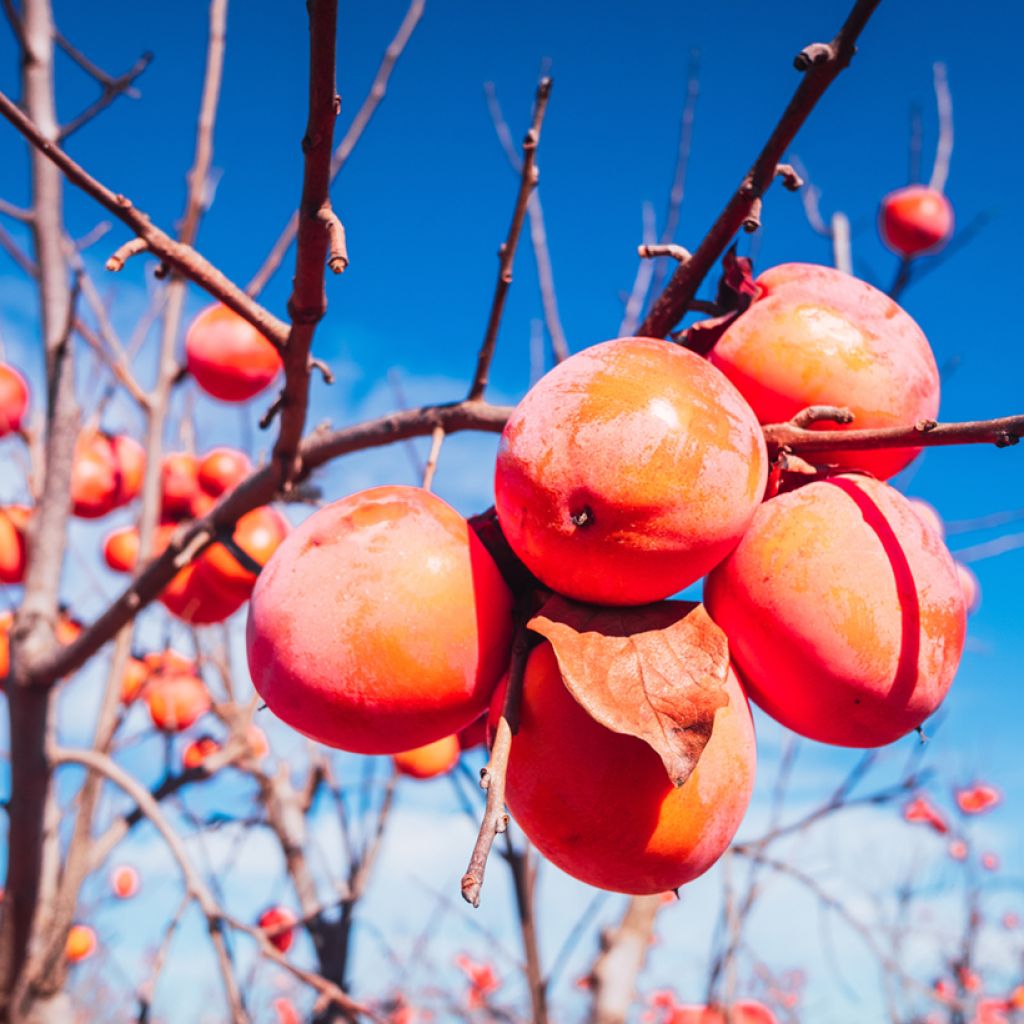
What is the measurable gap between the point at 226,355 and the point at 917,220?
9.60 ft

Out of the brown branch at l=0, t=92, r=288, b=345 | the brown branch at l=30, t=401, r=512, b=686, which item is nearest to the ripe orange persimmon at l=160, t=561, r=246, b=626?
the brown branch at l=30, t=401, r=512, b=686

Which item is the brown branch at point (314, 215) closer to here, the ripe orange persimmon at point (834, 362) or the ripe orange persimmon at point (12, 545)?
the ripe orange persimmon at point (834, 362)

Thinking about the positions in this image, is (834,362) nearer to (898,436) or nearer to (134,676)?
(898,436)

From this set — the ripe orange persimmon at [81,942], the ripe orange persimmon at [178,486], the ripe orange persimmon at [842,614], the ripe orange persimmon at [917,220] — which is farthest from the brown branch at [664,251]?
the ripe orange persimmon at [81,942]

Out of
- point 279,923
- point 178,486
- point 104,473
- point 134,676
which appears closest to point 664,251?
point 178,486

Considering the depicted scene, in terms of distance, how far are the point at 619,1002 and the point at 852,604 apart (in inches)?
74.8

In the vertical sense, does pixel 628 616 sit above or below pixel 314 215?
below

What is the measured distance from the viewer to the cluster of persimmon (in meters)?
0.76

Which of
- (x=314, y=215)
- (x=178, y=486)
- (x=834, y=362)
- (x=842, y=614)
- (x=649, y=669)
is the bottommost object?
(x=649, y=669)

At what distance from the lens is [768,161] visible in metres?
0.89

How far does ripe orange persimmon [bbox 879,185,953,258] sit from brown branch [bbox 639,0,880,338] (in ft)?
11.4

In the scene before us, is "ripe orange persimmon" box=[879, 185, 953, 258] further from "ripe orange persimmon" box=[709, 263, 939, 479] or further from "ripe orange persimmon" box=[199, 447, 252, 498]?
"ripe orange persimmon" box=[709, 263, 939, 479]

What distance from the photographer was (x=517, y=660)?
80 cm

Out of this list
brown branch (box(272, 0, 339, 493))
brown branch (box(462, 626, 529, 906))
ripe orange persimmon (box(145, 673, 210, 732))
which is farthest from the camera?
ripe orange persimmon (box(145, 673, 210, 732))
